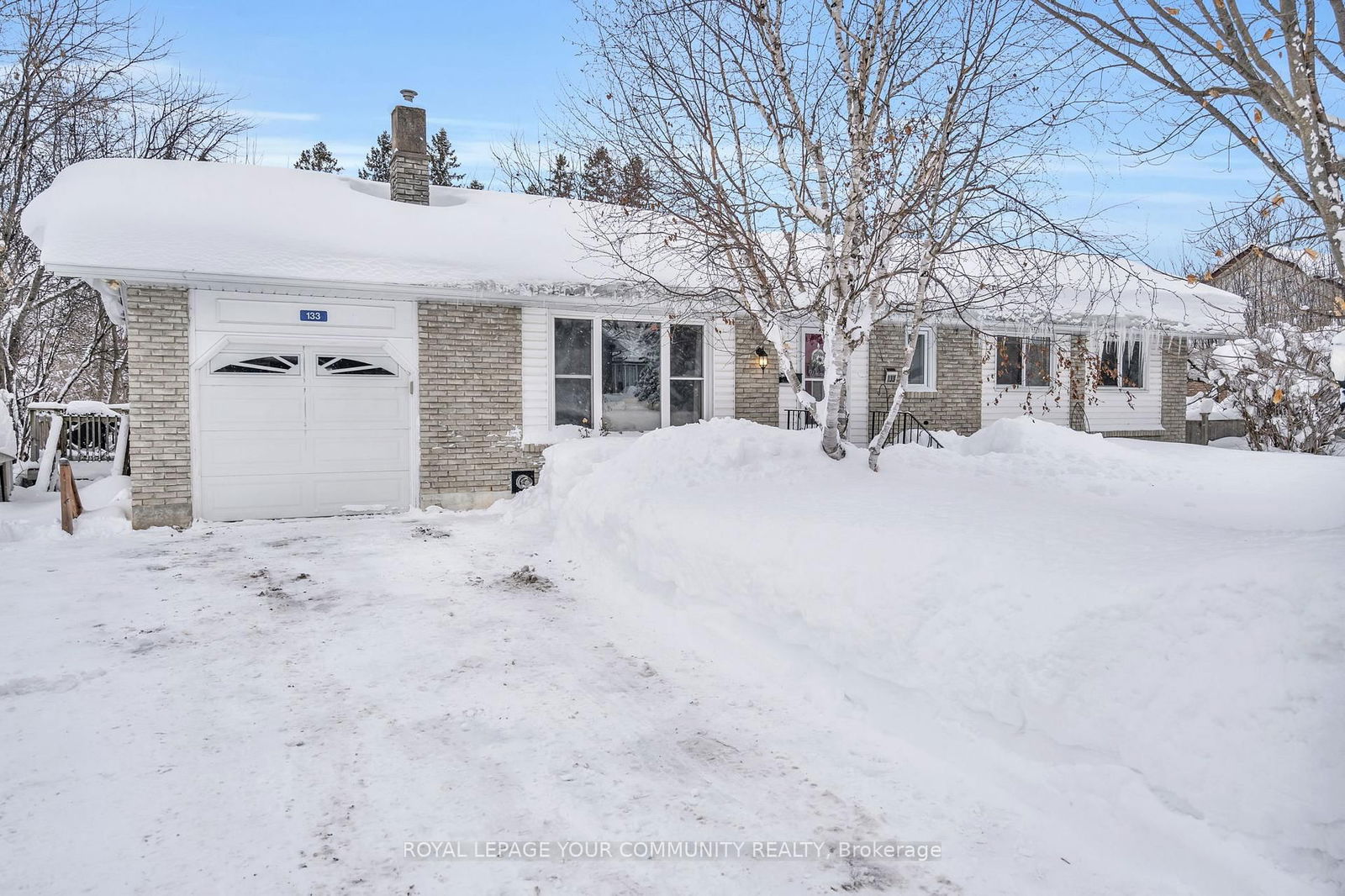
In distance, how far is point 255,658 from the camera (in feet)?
16.3

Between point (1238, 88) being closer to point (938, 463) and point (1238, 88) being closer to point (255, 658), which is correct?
point (938, 463)

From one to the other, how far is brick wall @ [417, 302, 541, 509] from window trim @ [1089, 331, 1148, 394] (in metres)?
11.0

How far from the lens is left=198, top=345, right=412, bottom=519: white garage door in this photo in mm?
9805

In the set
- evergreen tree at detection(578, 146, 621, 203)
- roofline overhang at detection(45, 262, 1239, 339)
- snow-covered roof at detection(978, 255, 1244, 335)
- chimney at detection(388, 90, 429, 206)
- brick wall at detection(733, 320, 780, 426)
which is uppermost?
chimney at detection(388, 90, 429, 206)

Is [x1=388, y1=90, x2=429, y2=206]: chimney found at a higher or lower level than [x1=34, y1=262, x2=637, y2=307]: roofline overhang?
higher

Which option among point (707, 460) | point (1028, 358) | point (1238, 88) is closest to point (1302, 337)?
point (1028, 358)

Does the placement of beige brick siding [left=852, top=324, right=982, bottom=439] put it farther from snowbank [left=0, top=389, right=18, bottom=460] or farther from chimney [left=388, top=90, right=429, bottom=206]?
snowbank [left=0, top=389, right=18, bottom=460]

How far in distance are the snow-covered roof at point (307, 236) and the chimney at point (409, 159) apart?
15.6 inches

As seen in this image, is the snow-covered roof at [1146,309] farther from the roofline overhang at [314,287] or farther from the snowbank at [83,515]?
the snowbank at [83,515]

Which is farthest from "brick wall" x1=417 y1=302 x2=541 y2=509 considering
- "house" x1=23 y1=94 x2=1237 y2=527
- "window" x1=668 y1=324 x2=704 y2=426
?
"window" x1=668 y1=324 x2=704 y2=426

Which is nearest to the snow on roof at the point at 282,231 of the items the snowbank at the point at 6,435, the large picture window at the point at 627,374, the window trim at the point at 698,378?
the large picture window at the point at 627,374

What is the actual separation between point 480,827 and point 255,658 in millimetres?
2746

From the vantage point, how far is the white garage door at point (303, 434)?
32.2ft

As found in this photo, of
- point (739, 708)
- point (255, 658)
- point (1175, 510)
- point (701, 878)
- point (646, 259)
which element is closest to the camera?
point (701, 878)
